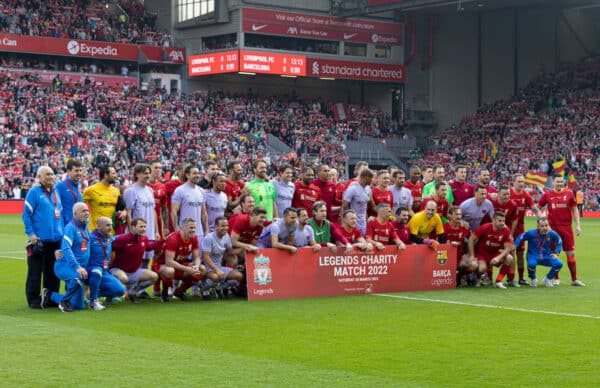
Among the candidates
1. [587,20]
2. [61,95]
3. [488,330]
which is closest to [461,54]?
[587,20]

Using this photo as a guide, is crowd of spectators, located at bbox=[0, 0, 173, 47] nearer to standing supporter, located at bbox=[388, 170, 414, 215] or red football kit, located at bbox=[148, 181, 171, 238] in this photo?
red football kit, located at bbox=[148, 181, 171, 238]

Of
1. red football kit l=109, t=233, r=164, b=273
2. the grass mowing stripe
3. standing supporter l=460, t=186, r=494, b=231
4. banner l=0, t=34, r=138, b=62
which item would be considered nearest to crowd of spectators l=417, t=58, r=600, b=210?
banner l=0, t=34, r=138, b=62

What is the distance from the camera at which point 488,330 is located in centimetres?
1189

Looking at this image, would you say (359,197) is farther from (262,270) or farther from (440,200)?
(262,270)

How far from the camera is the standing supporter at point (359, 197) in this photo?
653 inches

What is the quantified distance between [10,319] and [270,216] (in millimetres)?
5302

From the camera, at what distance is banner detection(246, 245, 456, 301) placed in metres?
15.1

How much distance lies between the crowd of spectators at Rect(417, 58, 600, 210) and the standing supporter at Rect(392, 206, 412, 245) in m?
36.6

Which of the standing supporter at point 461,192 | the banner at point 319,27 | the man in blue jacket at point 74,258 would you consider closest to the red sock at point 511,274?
the standing supporter at point 461,192

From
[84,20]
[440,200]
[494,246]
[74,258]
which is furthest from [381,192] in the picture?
[84,20]

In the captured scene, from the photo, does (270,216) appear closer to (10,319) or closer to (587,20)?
(10,319)

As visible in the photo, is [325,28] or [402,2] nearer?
[402,2]

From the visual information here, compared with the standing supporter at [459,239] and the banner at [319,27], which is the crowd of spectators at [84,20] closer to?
the banner at [319,27]

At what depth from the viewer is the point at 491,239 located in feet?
55.9
